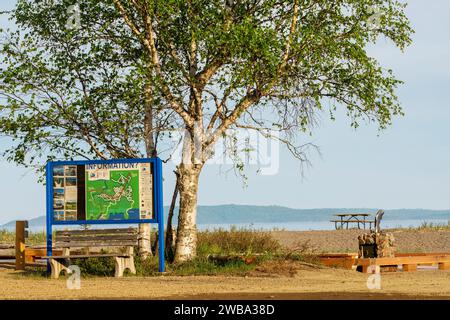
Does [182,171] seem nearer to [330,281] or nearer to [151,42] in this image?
[151,42]

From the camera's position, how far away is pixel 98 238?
2328 cm

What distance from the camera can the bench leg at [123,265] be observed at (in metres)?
22.8

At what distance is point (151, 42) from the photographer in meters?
25.2

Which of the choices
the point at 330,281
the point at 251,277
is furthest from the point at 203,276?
the point at 330,281

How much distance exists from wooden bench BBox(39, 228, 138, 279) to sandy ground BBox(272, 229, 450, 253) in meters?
11.9

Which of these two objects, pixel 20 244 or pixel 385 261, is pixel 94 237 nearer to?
pixel 20 244

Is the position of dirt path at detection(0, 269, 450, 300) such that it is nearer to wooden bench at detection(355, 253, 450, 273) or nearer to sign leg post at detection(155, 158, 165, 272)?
wooden bench at detection(355, 253, 450, 273)

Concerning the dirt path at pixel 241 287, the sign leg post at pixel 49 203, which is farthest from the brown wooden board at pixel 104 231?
the dirt path at pixel 241 287

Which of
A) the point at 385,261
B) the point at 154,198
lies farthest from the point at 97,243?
the point at 385,261

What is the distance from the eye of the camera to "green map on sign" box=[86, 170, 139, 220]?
23.7 meters

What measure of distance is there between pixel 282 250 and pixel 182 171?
443 cm

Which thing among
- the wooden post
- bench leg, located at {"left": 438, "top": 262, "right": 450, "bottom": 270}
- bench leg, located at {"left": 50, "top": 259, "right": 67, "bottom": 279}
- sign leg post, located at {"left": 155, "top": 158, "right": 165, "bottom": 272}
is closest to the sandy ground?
bench leg, located at {"left": 438, "top": 262, "right": 450, "bottom": 270}

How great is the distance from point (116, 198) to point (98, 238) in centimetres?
121

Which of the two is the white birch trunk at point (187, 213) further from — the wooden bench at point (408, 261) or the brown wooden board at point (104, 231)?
the wooden bench at point (408, 261)
